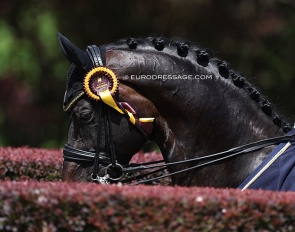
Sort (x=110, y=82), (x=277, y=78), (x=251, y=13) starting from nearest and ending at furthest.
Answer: (x=110, y=82), (x=251, y=13), (x=277, y=78)

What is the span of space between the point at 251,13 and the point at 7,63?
3842 millimetres

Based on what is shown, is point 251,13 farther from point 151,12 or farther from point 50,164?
point 50,164

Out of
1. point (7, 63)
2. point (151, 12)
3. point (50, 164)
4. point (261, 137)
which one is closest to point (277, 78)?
point (151, 12)

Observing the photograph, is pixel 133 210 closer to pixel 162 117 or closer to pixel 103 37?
pixel 162 117

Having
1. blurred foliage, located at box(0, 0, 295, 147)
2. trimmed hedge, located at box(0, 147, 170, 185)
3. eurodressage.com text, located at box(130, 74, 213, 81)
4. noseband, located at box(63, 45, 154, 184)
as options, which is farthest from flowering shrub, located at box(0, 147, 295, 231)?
blurred foliage, located at box(0, 0, 295, 147)

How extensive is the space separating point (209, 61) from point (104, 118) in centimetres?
74

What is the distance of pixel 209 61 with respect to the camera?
4828 millimetres

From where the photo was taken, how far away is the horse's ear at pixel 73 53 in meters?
4.64

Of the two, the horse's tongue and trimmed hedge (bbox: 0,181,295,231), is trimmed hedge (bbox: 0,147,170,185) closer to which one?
the horse's tongue

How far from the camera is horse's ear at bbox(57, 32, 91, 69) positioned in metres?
4.64

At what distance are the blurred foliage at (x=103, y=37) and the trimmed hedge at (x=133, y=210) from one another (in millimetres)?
7009

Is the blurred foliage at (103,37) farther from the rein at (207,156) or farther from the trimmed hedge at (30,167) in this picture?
the rein at (207,156)

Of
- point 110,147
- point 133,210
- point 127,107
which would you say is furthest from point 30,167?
point 133,210

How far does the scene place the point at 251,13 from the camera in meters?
10.9
